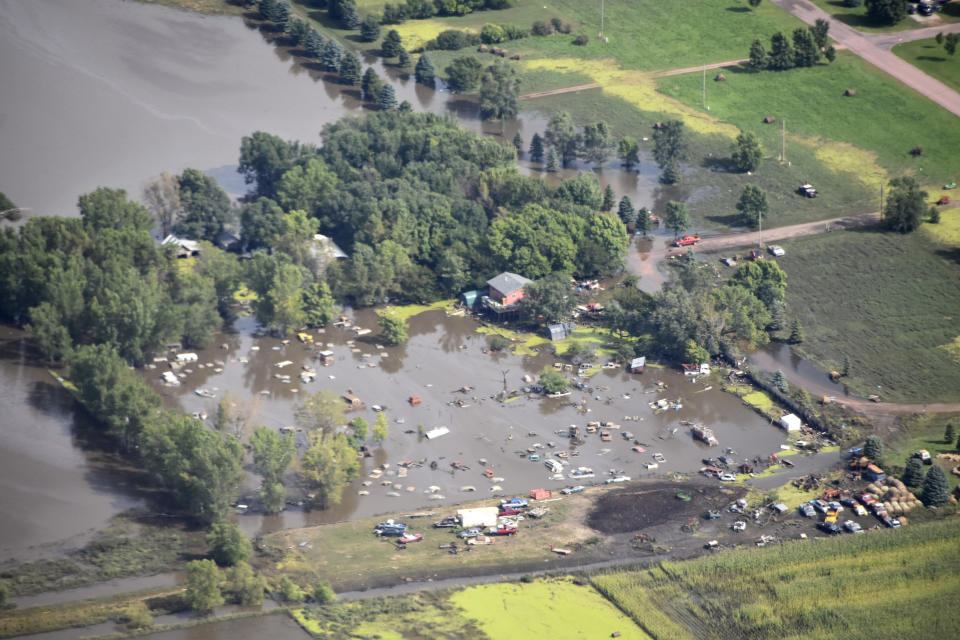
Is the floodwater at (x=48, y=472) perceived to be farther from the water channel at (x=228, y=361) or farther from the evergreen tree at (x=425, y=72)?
the evergreen tree at (x=425, y=72)

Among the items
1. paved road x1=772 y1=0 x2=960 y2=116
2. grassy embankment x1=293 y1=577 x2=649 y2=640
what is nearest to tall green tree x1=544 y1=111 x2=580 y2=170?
paved road x1=772 y1=0 x2=960 y2=116

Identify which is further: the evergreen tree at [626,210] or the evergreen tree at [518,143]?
the evergreen tree at [518,143]

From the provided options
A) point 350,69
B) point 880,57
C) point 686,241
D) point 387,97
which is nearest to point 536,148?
point 387,97

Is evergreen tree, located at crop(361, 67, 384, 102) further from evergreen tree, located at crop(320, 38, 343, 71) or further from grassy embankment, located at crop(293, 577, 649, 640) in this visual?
grassy embankment, located at crop(293, 577, 649, 640)

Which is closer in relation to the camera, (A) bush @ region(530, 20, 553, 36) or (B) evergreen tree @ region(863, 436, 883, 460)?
(B) evergreen tree @ region(863, 436, 883, 460)

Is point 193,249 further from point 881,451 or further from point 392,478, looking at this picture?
point 881,451

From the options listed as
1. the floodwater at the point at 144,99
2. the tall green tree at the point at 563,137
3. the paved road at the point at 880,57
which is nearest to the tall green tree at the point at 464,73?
the floodwater at the point at 144,99
